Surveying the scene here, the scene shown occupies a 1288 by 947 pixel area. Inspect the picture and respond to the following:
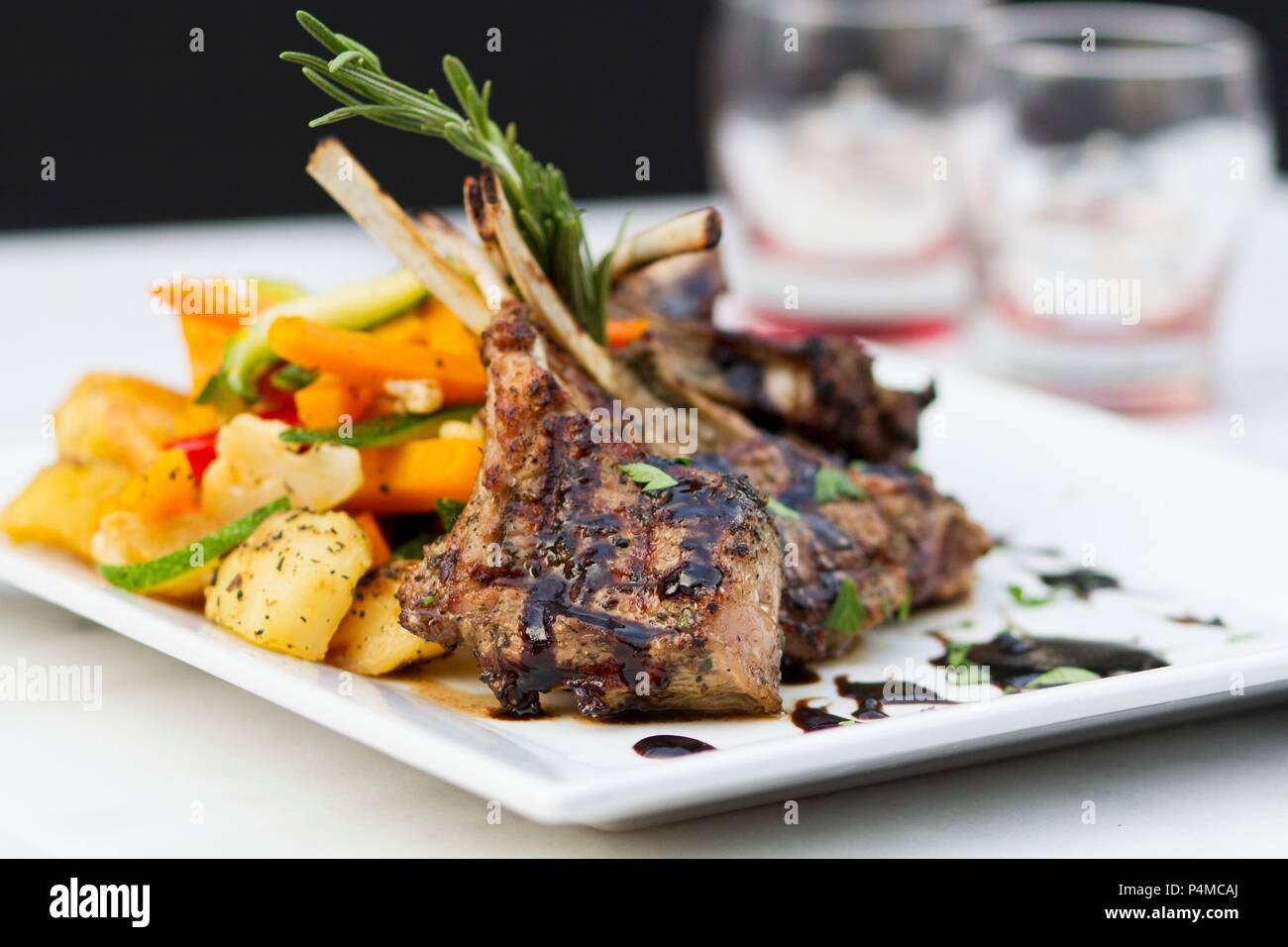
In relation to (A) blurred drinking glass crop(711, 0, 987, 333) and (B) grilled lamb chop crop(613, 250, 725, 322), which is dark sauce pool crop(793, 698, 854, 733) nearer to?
(B) grilled lamb chop crop(613, 250, 725, 322)

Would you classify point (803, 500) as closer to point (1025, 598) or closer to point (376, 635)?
point (1025, 598)

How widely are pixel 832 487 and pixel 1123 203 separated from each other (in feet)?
9.17

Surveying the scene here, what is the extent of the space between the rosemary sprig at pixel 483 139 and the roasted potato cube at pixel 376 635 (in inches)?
28.7

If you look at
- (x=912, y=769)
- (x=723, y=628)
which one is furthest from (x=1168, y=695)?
(x=723, y=628)

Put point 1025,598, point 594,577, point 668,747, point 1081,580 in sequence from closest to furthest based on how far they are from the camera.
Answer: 1. point 668,747
2. point 594,577
3. point 1025,598
4. point 1081,580

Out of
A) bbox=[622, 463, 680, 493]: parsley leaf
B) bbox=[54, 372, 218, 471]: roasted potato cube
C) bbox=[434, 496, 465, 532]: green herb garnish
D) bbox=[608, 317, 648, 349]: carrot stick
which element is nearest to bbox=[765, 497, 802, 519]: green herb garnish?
bbox=[622, 463, 680, 493]: parsley leaf

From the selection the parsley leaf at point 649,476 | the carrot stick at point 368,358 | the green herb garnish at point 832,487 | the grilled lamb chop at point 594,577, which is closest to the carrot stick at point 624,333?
the carrot stick at point 368,358

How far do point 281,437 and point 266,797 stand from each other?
88 cm

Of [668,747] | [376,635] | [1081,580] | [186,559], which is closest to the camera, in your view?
[668,747]

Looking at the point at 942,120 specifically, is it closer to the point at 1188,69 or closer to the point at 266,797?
the point at 1188,69

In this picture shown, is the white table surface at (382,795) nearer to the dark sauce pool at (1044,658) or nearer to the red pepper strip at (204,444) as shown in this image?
the dark sauce pool at (1044,658)

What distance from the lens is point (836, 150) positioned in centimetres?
698

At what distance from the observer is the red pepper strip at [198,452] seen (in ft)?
12.8

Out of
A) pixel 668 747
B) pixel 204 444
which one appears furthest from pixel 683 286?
pixel 668 747
